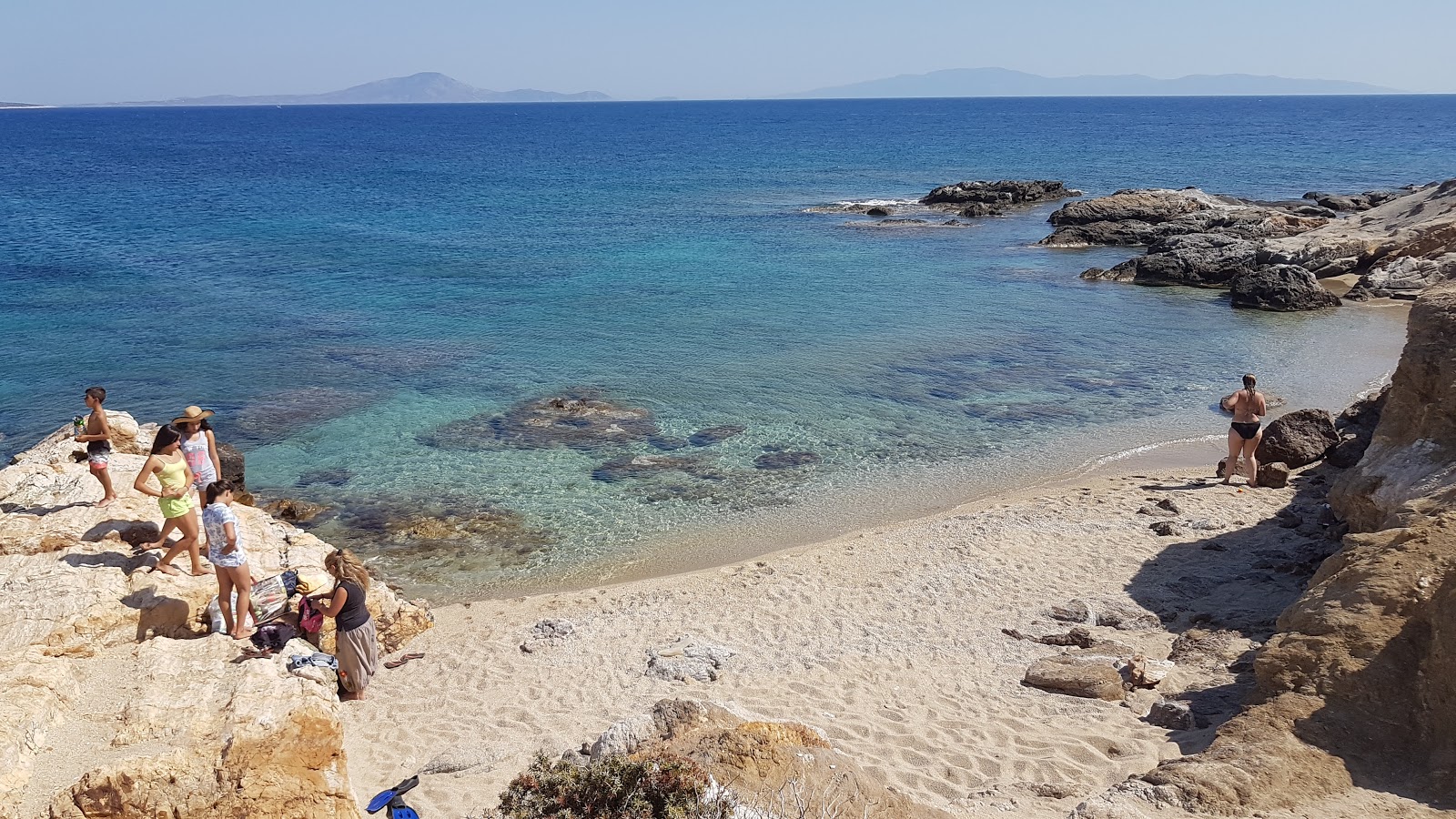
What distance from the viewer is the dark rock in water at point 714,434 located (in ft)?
61.2

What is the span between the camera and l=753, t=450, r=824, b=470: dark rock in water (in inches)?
691

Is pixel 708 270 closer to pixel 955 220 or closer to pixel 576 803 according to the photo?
pixel 955 220

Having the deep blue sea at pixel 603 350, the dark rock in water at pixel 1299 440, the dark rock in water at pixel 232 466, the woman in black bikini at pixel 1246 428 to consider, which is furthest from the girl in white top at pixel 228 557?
the dark rock in water at pixel 1299 440

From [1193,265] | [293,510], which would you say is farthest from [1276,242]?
[293,510]

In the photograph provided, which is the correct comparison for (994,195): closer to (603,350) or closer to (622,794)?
(603,350)

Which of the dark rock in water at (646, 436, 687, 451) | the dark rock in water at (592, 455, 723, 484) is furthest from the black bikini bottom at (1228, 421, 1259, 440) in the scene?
the dark rock in water at (646, 436, 687, 451)

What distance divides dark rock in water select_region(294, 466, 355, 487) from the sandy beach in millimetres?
5315

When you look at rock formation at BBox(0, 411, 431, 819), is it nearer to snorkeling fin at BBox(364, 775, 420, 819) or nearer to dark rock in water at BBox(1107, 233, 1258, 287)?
snorkeling fin at BBox(364, 775, 420, 819)

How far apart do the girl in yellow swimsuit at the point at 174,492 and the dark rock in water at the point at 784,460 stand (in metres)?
9.68

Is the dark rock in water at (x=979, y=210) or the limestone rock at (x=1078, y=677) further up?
the dark rock in water at (x=979, y=210)

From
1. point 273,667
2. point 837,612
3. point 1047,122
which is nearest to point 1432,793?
point 837,612

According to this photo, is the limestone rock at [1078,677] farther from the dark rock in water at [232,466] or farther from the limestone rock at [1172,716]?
the dark rock in water at [232,466]

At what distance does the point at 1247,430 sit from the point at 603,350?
1514 cm

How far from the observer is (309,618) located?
979 cm
